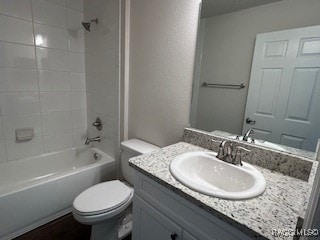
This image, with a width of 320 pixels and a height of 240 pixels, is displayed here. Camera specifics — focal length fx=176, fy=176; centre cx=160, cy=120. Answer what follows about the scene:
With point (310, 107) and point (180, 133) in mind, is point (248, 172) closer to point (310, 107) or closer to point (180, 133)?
point (310, 107)

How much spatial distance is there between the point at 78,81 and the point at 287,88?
2.07 metres

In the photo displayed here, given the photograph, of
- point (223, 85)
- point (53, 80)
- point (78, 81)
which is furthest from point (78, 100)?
point (223, 85)

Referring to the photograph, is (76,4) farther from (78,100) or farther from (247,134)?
(247,134)

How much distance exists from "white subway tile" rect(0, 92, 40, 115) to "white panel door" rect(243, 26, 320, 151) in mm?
2020

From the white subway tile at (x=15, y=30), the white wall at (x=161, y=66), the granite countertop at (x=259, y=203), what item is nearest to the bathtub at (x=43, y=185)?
the white wall at (x=161, y=66)

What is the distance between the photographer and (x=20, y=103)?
1.76 meters

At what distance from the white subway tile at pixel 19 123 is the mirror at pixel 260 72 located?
1.67 m

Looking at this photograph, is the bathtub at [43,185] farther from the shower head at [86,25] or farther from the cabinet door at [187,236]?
the shower head at [86,25]

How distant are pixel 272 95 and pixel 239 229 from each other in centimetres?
72

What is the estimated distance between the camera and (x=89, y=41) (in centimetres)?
201

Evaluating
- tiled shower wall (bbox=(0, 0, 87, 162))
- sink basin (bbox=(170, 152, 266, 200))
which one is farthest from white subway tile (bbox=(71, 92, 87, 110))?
sink basin (bbox=(170, 152, 266, 200))

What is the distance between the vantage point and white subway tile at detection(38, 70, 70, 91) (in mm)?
1866

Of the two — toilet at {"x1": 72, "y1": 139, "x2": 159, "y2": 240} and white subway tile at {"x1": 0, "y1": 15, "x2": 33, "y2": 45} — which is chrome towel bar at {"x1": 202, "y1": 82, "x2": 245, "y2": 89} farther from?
white subway tile at {"x1": 0, "y1": 15, "x2": 33, "y2": 45}

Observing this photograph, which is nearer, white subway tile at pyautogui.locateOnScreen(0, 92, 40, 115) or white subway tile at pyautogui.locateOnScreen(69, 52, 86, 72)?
white subway tile at pyautogui.locateOnScreen(0, 92, 40, 115)
